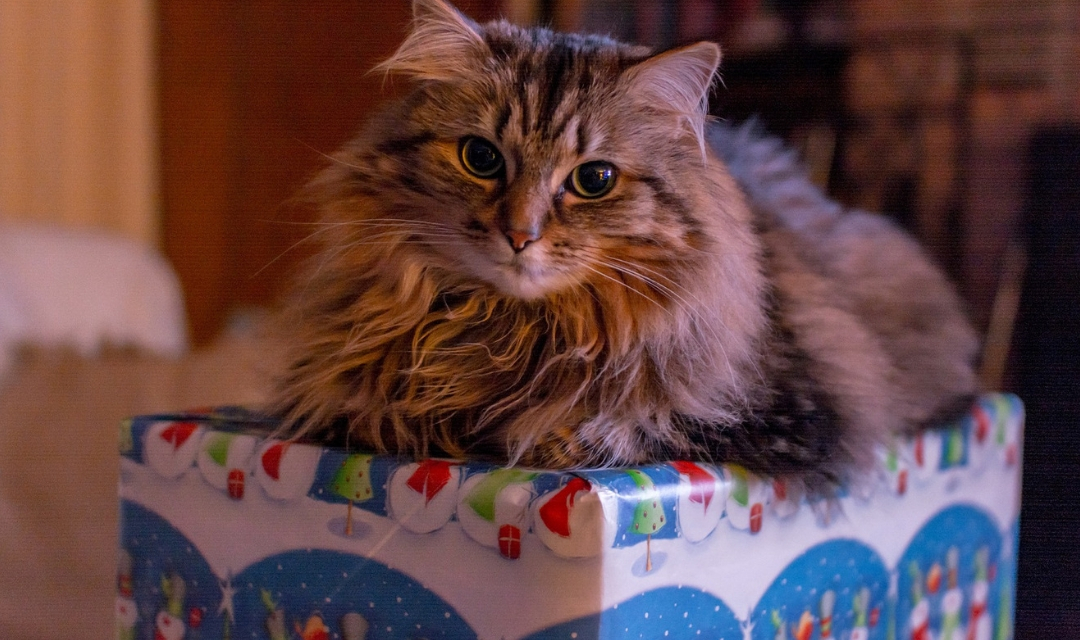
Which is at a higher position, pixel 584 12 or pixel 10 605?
pixel 584 12

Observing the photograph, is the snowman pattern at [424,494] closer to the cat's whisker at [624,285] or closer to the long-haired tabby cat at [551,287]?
the long-haired tabby cat at [551,287]

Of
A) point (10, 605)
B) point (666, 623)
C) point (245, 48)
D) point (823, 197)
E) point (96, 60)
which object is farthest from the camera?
point (245, 48)

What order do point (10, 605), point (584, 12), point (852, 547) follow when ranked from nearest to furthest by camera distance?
1. point (852, 547)
2. point (10, 605)
3. point (584, 12)

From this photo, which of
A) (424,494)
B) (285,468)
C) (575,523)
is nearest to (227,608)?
(285,468)

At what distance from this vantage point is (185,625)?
107 centimetres

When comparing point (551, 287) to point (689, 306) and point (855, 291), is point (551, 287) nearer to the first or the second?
point (689, 306)

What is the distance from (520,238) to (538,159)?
11 cm

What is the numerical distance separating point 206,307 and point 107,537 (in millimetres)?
2221

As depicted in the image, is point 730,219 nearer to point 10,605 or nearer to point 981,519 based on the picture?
point 981,519

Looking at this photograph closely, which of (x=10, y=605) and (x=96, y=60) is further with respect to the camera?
(x=96, y=60)

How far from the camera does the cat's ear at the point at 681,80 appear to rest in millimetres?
1010

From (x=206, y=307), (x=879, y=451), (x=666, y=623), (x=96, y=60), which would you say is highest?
(x=96, y=60)

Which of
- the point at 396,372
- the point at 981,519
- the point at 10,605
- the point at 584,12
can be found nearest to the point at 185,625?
the point at 396,372

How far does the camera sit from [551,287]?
3.20 ft
